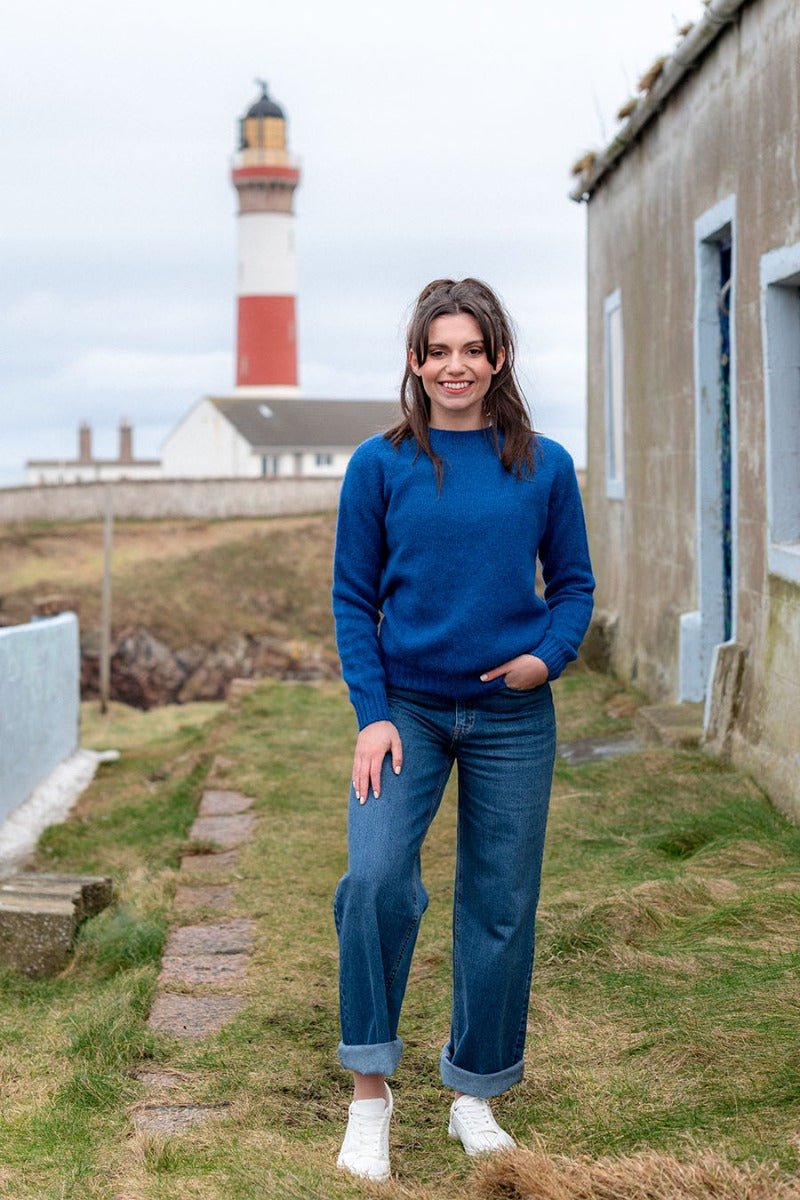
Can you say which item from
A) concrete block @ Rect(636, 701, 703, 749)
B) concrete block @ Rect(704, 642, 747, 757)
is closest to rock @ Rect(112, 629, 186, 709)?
concrete block @ Rect(636, 701, 703, 749)

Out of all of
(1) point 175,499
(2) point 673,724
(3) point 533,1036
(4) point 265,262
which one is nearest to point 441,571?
(3) point 533,1036

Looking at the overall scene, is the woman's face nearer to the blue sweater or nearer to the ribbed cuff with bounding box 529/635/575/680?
the blue sweater

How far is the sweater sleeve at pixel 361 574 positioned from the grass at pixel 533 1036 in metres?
1.03

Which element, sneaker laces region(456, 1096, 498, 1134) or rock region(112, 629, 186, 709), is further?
rock region(112, 629, 186, 709)

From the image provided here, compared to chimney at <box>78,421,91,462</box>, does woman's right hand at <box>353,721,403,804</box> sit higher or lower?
lower

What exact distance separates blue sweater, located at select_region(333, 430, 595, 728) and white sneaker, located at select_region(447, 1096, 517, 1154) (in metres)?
0.92

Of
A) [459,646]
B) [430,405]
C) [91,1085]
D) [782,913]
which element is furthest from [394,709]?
[782,913]

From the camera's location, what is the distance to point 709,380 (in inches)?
364

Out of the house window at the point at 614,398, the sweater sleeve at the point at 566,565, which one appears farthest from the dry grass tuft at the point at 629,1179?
the house window at the point at 614,398

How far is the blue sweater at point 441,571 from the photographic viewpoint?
3.30m

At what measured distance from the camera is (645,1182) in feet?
9.75

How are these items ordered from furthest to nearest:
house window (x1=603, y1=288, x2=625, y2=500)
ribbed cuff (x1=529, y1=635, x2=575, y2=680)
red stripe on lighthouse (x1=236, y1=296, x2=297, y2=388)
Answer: red stripe on lighthouse (x1=236, y1=296, x2=297, y2=388) < house window (x1=603, y1=288, x2=625, y2=500) < ribbed cuff (x1=529, y1=635, x2=575, y2=680)

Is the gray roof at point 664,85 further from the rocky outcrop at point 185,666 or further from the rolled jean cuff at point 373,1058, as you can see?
the rocky outcrop at point 185,666

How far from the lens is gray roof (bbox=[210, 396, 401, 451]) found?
55.6 m
